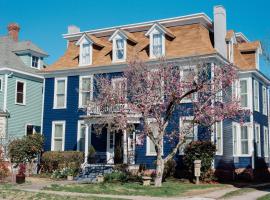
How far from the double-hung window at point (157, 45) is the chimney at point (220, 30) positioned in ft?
12.1

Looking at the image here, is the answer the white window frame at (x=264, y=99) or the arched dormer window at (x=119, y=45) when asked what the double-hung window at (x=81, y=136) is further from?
the white window frame at (x=264, y=99)

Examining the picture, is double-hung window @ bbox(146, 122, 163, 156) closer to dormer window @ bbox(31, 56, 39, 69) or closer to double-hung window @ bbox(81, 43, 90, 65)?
double-hung window @ bbox(81, 43, 90, 65)

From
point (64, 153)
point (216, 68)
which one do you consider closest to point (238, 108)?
point (216, 68)

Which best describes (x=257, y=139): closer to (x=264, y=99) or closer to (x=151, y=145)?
(x=264, y=99)

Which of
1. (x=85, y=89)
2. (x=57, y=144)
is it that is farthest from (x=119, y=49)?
(x=57, y=144)

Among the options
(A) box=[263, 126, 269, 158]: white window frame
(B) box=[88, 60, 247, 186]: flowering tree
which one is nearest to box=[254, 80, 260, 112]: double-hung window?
(A) box=[263, 126, 269, 158]: white window frame

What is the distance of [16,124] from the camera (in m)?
34.5

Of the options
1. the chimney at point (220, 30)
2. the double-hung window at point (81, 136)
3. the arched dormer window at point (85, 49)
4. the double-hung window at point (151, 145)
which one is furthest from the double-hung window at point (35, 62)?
the chimney at point (220, 30)

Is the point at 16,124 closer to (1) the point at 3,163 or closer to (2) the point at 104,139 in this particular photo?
(2) the point at 104,139

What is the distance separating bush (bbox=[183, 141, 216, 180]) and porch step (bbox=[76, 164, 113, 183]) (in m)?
5.20

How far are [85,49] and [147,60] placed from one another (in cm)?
574

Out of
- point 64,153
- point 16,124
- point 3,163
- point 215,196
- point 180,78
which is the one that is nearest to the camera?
point 215,196

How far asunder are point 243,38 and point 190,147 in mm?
13325

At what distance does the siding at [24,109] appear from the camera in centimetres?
3412
